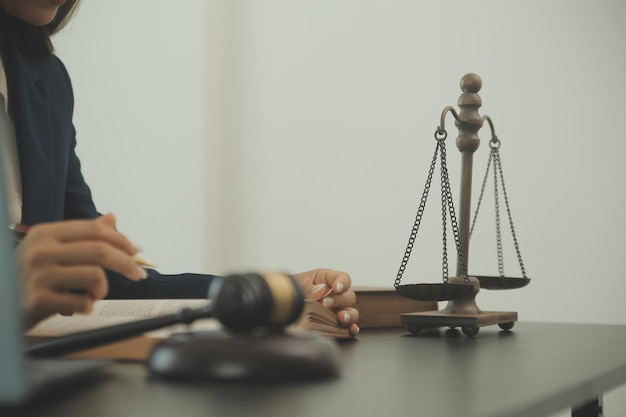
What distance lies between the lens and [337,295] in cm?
119

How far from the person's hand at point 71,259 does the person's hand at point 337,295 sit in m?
0.43

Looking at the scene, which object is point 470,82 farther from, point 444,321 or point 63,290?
point 63,290

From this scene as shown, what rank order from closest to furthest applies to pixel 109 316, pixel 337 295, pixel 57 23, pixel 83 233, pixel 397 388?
pixel 397 388 < pixel 83 233 < pixel 109 316 < pixel 337 295 < pixel 57 23

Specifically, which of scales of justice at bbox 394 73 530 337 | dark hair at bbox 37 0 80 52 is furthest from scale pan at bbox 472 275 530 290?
dark hair at bbox 37 0 80 52

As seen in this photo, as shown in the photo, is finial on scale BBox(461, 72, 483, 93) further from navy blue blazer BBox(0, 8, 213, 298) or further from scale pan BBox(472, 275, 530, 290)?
navy blue blazer BBox(0, 8, 213, 298)

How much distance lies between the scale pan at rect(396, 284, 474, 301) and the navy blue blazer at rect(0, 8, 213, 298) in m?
0.50

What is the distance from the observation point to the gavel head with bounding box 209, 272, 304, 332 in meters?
0.67

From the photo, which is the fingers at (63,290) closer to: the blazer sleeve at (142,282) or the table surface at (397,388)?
the table surface at (397,388)

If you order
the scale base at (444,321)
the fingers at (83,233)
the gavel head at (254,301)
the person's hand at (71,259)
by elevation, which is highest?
the fingers at (83,233)

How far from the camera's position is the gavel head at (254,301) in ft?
2.21

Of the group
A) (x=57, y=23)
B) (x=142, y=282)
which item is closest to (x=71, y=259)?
(x=142, y=282)

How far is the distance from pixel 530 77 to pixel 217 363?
7.89 ft

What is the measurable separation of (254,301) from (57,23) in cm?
150

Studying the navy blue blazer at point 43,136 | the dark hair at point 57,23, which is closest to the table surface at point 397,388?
the navy blue blazer at point 43,136
